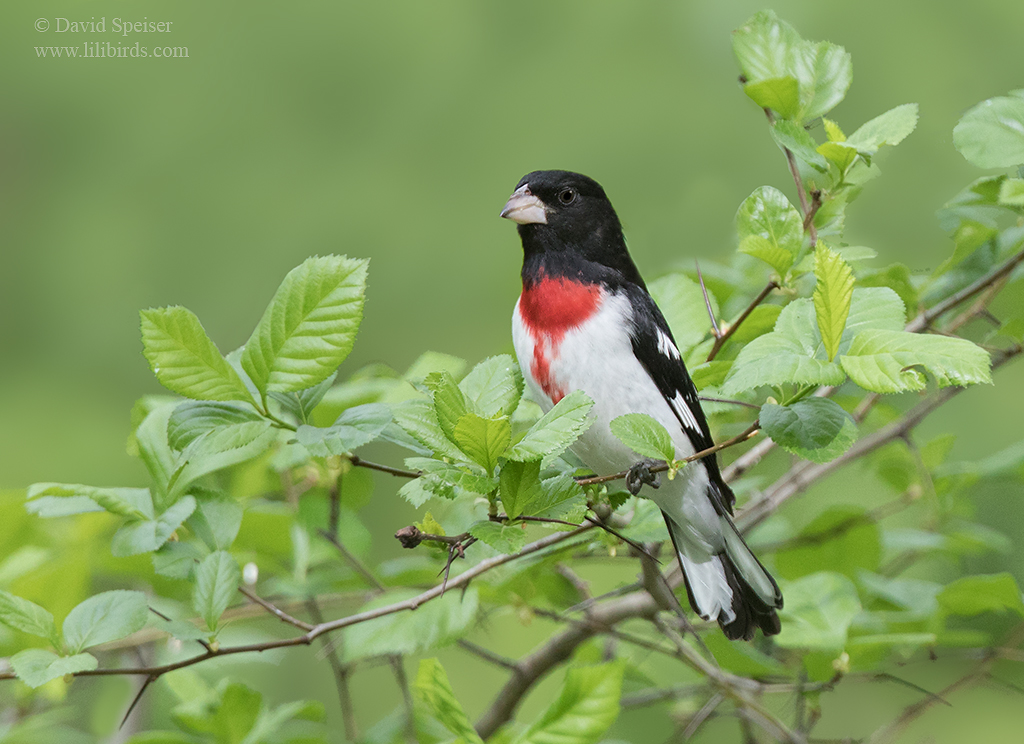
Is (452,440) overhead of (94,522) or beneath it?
overhead

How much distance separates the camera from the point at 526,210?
1.76m

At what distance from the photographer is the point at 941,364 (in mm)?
915

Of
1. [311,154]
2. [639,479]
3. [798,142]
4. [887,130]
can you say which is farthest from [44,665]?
[311,154]

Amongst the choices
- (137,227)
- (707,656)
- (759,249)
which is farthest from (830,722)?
(137,227)

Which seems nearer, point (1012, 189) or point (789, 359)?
point (789, 359)

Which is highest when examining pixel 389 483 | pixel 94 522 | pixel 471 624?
pixel 94 522

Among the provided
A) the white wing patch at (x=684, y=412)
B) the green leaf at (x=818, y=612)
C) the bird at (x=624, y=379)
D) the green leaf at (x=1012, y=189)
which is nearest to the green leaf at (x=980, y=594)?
the green leaf at (x=818, y=612)

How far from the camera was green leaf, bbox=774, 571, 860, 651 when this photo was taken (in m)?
1.38

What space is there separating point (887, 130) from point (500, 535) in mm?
781

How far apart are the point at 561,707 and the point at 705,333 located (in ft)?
2.01

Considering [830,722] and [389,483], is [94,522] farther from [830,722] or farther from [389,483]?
[389,483]

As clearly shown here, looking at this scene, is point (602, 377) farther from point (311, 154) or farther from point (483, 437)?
point (311, 154)

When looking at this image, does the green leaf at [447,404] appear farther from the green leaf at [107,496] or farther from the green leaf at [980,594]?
the green leaf at [980,594]

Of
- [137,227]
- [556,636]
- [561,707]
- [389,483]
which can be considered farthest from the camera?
[137,227]
